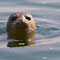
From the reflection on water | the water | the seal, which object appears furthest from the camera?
the seal

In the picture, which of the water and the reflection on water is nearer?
the water

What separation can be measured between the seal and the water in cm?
22

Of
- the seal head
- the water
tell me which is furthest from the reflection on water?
the seal head

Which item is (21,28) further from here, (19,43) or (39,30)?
(39,30)

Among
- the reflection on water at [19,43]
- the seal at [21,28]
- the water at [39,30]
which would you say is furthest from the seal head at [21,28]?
the reflection on water at [19,43]

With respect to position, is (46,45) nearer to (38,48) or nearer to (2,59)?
(38,48)

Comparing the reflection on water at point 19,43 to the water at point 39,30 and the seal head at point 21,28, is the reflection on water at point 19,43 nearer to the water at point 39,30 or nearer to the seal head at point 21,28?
the water at point 39,30

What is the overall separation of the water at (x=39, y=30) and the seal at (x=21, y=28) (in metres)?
0.22

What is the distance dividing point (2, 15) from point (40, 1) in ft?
9.55

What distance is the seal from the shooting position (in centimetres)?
735

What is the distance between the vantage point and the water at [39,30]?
599cm

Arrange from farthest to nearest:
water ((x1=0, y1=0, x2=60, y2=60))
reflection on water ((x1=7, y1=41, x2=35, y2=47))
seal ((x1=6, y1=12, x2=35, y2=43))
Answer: seal ((x1=6, y1=12, x2=35, y2=43)) → reflection on water ((x1=7, y1=41, x2=35, y2=47)) → water ((x1=0, y1=0, x2=60, y2=60))

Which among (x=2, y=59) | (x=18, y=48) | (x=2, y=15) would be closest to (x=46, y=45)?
(x=18, y=48)

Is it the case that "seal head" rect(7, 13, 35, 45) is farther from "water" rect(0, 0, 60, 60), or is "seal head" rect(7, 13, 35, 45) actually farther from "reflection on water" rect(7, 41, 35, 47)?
"reflection on water" rect(7, 41, 35, 47)
